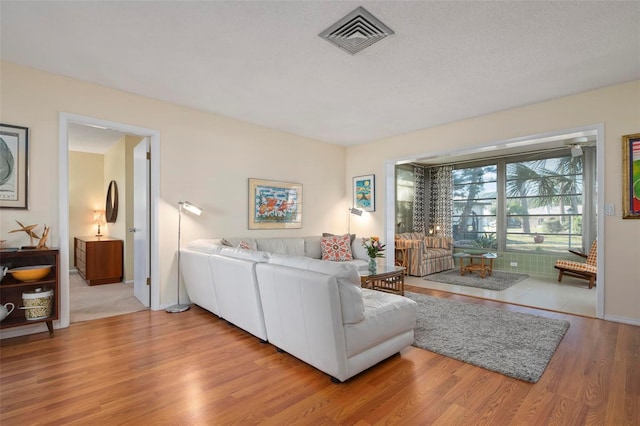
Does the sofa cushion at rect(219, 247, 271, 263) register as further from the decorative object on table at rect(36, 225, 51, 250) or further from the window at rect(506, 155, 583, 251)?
the window at rect(506, 155, 583, 251)

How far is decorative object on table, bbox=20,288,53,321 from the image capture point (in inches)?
114

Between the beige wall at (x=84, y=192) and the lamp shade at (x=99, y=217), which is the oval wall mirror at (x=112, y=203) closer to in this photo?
the lamp shade at (x=99, y=217)

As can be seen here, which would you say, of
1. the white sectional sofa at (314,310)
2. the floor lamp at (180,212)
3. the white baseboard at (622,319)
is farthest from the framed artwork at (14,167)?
the white baseboard at (622,319)

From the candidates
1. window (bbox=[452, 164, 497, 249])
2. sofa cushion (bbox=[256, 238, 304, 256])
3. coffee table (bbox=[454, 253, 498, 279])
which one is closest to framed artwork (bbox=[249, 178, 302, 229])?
sofa cushion (bbox=[256, 238, 304, 256])

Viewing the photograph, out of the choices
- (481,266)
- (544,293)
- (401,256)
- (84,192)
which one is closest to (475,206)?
(481,266)

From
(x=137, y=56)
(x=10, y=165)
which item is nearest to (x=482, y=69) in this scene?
(x=137, y=56)

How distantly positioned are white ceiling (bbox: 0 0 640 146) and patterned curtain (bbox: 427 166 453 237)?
3990 mm

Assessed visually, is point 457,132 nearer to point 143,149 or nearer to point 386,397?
point 386,397

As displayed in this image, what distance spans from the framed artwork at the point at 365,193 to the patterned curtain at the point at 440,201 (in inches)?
117

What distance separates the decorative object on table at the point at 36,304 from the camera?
290 cm

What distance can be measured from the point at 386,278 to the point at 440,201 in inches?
189

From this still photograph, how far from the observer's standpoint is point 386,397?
A: 202 cm

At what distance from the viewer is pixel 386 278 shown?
399 centimetres

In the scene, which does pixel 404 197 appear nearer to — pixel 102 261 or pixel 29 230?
pixel 102 261
